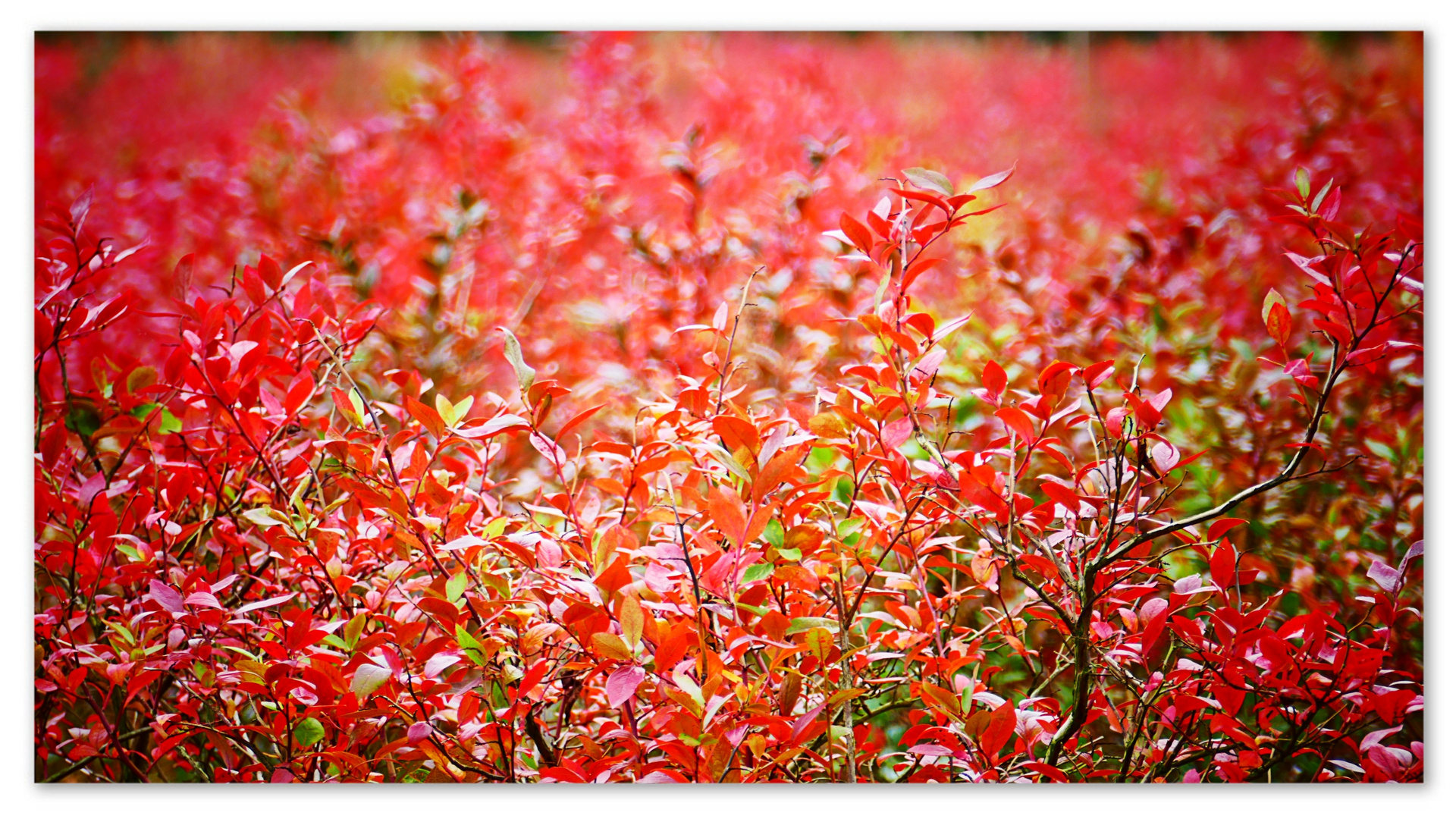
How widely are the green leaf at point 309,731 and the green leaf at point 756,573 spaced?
52cm

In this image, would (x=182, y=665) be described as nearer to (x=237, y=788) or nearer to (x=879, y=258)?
(x=237, y=788)

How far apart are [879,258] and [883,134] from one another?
65.9 inches

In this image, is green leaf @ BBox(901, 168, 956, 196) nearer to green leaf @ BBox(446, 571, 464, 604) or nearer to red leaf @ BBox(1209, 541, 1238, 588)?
red leaf @ BBox(1209, 541, 1238, 588)

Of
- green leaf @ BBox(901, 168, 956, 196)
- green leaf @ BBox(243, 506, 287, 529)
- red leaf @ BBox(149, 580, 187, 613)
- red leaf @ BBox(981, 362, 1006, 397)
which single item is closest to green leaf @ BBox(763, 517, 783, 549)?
red leaf @ BBox(981, 362, 1006, 397)

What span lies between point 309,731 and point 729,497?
0.57 m

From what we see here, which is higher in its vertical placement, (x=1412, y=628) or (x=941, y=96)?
(x=941, y=96)

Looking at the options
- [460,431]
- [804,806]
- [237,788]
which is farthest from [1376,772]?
[237,788]

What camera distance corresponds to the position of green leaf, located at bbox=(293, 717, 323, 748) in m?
1.00

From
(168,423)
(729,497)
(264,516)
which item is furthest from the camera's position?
(168,423)

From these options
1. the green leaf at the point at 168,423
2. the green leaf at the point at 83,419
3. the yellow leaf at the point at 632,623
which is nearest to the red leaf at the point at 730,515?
the yellow leaf at the point at 632,623

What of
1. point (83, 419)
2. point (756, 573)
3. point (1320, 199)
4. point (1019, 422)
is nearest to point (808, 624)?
point (756, 573)

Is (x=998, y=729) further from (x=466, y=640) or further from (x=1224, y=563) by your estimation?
(x=466, y=640)

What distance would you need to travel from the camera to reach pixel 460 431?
90 centimetres

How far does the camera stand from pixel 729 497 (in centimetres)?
83
